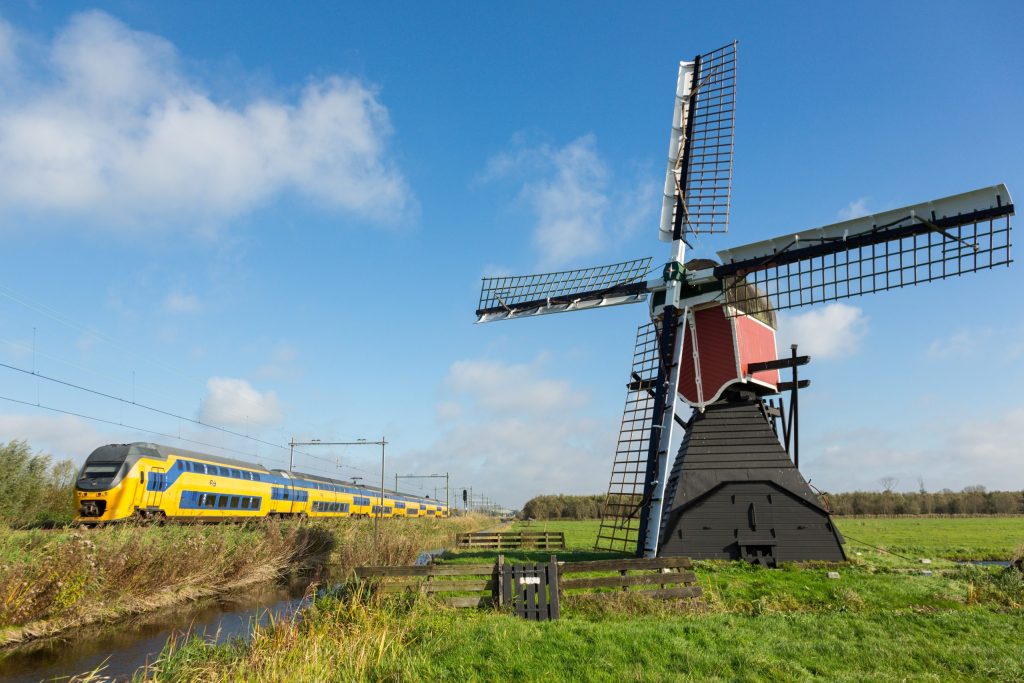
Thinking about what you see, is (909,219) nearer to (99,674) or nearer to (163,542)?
(99,674)

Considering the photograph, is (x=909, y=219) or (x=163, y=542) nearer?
(x=909, y=219)

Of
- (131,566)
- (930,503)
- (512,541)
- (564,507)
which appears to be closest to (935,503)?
(930,503)

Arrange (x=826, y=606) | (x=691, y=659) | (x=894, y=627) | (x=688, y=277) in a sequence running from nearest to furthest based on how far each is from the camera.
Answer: (x=691, y=659)
(x=894, y=627)
(x=826, y=606)
(x=688, y=277)

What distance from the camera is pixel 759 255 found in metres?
17.5

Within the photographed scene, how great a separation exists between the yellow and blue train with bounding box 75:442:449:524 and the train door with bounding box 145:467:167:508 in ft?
0.14

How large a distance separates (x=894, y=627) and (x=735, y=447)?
740cm

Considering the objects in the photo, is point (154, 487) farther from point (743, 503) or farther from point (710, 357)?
point (743, 503)

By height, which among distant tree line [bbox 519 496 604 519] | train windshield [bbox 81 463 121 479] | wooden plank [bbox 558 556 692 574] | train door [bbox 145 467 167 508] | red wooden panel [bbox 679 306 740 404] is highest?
red wooden panel [bbox 679 306 740 404]

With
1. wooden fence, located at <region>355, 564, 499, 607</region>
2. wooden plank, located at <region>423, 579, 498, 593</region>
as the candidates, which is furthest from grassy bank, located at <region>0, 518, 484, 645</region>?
wooden plank, located at <region>423, 579, 498, 593</region>

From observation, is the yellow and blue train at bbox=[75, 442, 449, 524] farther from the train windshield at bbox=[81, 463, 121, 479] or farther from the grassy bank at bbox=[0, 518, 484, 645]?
the grassy bank at bbox=[0, 518, 484, 645]

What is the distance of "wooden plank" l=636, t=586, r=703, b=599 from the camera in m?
11.4

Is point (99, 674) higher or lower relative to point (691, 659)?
lower

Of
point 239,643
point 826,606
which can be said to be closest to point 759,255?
point 826,606

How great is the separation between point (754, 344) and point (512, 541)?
17.6m
